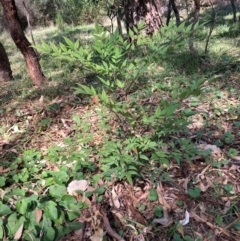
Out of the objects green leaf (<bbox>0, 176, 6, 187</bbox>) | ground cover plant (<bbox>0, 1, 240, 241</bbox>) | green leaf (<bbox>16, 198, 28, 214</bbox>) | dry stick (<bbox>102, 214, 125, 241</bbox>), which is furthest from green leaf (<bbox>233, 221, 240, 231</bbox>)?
green leaf (<bbox>0, 176, 6, 187</bbox>)

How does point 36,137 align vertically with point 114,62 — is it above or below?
below

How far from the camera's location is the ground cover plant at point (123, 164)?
147 cm

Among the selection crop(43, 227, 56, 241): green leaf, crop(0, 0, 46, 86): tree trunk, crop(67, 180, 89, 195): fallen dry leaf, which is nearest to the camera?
crop(43, 227, 56, 241): green leaf

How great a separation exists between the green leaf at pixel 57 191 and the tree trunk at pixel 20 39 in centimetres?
206

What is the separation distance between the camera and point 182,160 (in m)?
A: 1.89

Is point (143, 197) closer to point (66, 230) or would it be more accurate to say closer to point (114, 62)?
point (66, 230)

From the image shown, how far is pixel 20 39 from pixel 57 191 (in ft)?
7.10

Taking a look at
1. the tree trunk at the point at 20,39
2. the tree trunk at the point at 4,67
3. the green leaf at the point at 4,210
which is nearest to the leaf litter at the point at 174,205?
the green leaf at the point at 4,210

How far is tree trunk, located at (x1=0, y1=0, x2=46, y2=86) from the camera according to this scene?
306cm

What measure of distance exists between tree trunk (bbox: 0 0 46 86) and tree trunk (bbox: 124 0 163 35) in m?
1.87

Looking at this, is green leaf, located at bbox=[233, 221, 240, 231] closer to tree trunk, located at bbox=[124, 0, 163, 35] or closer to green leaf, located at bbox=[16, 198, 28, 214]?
green leaf, located at bbox=[16, 198, 28, 214]

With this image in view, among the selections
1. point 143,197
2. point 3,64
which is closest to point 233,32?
point 3,64

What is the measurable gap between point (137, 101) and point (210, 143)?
0.87m

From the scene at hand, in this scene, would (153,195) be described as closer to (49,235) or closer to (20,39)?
(49,235)
